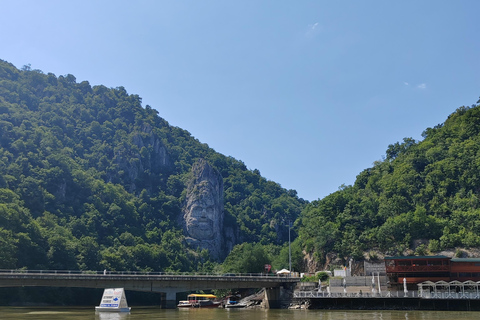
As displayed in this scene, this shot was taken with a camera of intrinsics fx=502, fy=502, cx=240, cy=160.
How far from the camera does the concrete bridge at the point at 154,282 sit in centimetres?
7931

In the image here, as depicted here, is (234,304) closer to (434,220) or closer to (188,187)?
(434,220)

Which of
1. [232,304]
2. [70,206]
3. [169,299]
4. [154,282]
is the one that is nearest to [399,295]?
[232,304]

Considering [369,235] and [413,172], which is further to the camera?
[413,172]

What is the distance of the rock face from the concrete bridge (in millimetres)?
85759

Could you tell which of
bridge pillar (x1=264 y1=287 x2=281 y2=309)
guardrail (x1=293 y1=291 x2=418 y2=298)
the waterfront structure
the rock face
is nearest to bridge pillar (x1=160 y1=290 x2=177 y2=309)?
bridge pillar (x1=264 y1=287 x2=281 y2=309)

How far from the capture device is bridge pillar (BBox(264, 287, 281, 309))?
9181 centimetres

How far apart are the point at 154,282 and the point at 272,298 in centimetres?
2217

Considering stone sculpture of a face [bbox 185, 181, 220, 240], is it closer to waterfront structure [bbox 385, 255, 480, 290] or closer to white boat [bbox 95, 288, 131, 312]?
waterfront structure [bbox 385, 255, 480, 290]

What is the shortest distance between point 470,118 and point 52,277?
114913mm

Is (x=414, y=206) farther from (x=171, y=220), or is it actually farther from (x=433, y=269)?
(x=171, y=220)

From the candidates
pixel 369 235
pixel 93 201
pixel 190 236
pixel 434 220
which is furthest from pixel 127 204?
pixel 434 220

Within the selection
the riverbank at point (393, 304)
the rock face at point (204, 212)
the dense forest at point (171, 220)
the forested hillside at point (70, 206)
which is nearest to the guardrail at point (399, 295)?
the riverbank at point (393, 304)

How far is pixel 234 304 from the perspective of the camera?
96188 mm

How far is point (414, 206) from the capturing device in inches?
4833
